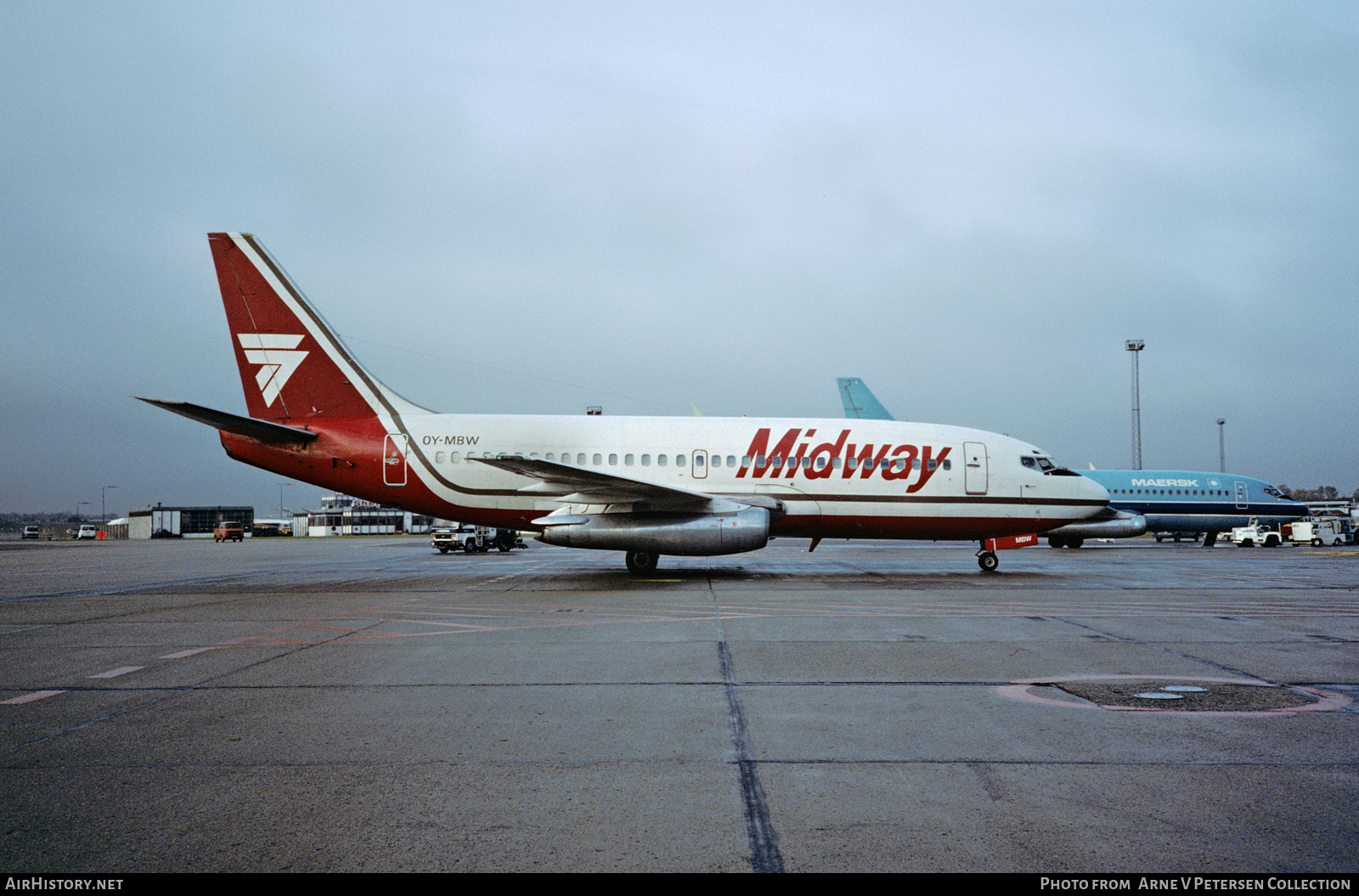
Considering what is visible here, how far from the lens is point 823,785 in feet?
13.5

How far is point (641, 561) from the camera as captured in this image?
60.4 feet

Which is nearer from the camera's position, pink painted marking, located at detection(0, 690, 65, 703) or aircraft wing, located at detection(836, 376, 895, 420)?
pink painted marking, located at detection(0, 690, 65, 703)

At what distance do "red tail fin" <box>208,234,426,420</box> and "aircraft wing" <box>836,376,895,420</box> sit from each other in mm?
30710

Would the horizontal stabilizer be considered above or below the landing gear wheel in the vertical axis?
above

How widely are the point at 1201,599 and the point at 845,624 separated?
7761 millimetres

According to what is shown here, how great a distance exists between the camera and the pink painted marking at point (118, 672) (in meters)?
7.05

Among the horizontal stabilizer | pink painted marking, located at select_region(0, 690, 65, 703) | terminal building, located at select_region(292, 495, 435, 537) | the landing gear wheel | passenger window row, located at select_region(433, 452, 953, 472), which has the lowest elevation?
terminal building, located at select_region(292, 495, 435, 537)

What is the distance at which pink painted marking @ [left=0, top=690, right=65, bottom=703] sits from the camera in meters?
6.11

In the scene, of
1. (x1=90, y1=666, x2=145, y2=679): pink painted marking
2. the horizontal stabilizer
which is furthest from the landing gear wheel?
(x1=90, y1=666, x2=145, y2=679): pink painted marking

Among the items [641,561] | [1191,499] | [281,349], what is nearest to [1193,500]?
[1191,499]

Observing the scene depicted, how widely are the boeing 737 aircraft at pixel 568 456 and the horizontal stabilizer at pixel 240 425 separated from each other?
7 centimetres

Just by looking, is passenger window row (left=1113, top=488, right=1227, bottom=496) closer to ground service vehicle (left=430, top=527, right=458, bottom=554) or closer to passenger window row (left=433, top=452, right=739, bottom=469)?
passenger window row (left=433, top=452, right=739, bottom=469)

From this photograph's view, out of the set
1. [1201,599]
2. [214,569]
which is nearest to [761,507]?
[1201,599]

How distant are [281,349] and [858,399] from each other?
108ft
